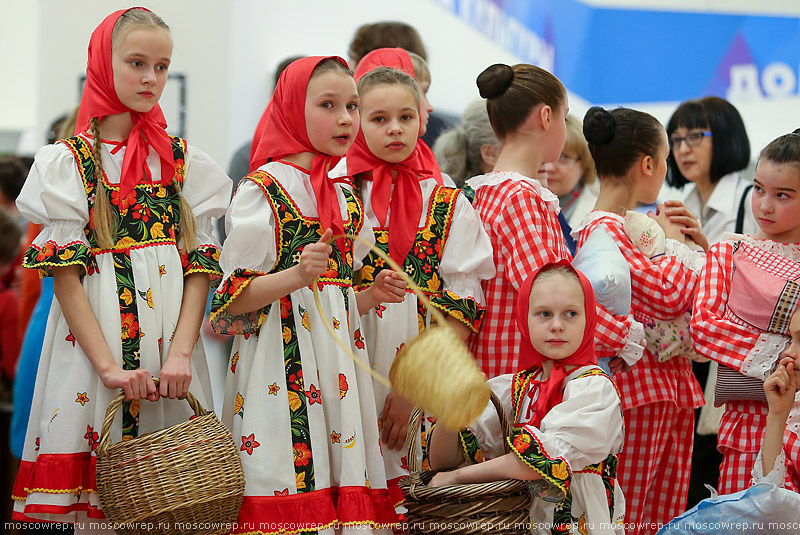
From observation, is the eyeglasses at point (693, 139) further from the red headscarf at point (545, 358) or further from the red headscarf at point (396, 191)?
the red headscarf at point (545, 358)

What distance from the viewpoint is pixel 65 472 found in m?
2.50

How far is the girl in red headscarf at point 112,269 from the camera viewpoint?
2.53 metres

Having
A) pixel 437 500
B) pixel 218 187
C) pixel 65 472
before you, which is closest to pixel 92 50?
pixel 218 187

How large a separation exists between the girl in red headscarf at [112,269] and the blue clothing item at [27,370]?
93cm

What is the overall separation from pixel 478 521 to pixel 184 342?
976mm

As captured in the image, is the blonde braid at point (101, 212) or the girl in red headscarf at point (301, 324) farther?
the blonde braid at point (101, 212)

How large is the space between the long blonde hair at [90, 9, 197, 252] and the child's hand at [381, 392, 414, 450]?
76cm

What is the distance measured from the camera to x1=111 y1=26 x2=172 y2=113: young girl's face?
2650 millimetres

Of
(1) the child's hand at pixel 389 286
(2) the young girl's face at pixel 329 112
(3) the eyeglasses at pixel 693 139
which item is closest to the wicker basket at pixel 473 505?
(1) the child's hand at pixel 389 286

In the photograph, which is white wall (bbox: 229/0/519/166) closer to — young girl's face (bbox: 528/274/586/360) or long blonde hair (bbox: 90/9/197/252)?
long blonde hair (bbox: 90/9/197/252)

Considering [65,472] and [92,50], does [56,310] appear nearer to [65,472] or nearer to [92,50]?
[65,472]

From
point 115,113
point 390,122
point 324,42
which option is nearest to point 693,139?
point 390,122

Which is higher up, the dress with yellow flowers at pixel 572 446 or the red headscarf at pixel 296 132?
the red headscarf at pixel 296 132

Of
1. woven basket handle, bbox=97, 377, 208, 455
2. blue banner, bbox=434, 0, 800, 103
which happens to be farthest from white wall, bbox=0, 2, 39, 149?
woven basket handle, bbox=97, 377, 208, 455
